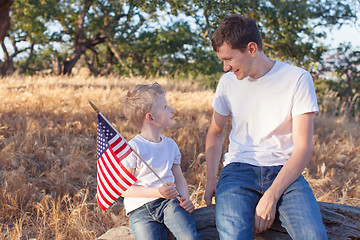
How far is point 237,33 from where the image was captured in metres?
2.65

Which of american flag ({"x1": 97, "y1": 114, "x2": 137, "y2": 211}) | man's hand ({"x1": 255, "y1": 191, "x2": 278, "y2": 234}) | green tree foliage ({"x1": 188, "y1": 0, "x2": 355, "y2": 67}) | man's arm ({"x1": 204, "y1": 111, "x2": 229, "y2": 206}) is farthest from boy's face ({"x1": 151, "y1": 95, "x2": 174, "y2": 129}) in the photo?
green tree foliage ({"x1": 188, "y1": 0, "x2": 355, "y2": 67})

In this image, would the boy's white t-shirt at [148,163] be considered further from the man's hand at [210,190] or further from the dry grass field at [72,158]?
the dry grass field at [72,158]

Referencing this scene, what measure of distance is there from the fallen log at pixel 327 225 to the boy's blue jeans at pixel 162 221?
185mm

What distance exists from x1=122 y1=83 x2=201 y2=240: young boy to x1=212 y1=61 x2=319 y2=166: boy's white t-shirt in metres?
0.48

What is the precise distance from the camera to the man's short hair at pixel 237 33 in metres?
2.66

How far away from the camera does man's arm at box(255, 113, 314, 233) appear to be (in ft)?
7.84

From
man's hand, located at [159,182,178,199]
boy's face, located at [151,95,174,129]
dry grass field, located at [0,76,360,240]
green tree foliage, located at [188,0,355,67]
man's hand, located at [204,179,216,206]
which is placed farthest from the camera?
green tree foliage, located at [188,0,355,67]

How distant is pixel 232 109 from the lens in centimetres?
291

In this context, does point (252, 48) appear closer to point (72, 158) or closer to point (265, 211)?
point (265, 211)

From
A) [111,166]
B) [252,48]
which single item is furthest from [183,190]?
[252,48]

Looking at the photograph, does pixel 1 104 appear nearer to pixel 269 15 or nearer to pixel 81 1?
pixel 269 15

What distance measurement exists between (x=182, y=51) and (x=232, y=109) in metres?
15.3

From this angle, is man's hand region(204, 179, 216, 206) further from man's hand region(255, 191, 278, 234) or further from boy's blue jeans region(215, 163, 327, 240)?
man's hand region(255, 191, 278, 234)

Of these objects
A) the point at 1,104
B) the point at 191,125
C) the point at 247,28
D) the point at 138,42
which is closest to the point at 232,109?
the point at 247,28
